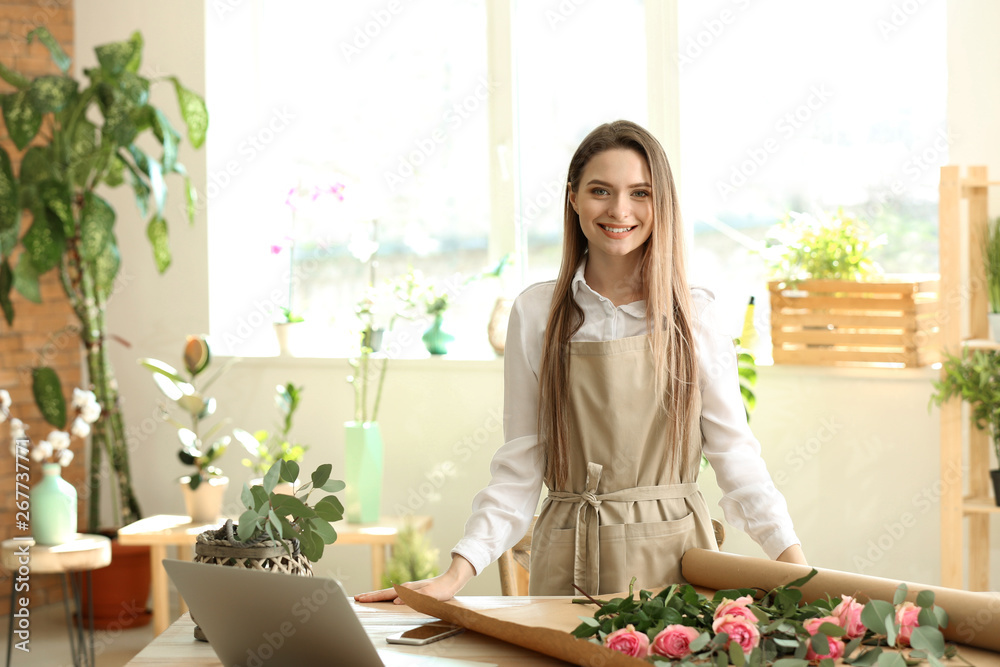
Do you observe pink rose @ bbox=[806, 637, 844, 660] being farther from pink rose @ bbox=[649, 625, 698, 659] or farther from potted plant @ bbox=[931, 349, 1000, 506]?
potted plant @ bbox=[931, 349, 1000, 506]

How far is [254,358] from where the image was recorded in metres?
4.20

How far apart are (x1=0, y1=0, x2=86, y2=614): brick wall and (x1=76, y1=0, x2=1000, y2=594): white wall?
7.3 inches

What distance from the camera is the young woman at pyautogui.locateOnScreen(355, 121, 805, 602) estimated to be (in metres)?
1.71

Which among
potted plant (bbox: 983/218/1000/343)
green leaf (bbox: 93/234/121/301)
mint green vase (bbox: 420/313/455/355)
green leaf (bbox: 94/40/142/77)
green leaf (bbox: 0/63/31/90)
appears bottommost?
mint green vase (bbox: 420/313/455/355)

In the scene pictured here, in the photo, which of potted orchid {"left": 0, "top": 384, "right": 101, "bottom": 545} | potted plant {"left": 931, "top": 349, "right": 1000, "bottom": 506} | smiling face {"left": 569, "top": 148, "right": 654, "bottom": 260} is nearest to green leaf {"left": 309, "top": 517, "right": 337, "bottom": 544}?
smiling face {"left": 569, "top": 148, "right": 654, "bottom": 260}

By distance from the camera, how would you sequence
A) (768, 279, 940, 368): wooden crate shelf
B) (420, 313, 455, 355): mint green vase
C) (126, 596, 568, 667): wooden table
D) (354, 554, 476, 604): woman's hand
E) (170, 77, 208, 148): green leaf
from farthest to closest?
(420, 313, 455, 355): mint green vase < (170, 77, 208, 148): green leaf < (768, 279, 940, 368): wooden crate shelf < (354, 554, 476, 604): woman's hand < (126, 596, 568, 667): wooden table

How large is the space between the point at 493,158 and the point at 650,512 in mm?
2393

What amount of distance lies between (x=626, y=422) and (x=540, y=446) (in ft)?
0.53

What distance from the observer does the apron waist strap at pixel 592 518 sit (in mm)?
1720

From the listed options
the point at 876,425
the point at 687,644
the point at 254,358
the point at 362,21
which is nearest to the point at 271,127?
the point at 362,21

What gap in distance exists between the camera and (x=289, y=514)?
4.02 ft

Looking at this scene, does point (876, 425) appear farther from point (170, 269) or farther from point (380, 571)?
point (170, 269)

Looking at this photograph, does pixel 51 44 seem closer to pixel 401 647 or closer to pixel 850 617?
pixel 401 647

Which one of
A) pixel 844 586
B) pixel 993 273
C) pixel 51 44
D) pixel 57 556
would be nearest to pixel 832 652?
pixel 844 586
